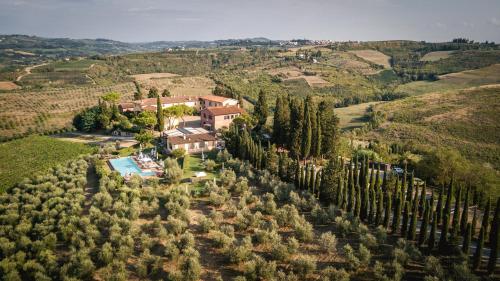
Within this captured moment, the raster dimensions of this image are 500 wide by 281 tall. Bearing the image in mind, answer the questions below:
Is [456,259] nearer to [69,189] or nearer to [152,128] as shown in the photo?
[69,189]

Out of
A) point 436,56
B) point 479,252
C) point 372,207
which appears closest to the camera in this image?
point 479,252

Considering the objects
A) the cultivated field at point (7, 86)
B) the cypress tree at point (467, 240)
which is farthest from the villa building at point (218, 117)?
the cultivated field at point (7, 86)

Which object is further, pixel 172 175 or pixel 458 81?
pixel 458 81

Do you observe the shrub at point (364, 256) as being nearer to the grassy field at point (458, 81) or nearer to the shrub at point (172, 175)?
the shrub at point (172, 175)

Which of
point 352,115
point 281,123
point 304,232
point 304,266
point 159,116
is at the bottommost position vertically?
point 304,266

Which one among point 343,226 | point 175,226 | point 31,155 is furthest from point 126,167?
point 343,226

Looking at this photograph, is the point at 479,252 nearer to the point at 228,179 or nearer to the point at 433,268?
the point at 433,268

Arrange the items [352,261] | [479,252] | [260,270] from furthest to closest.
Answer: [352,261] → [479,252] → [260,270]
